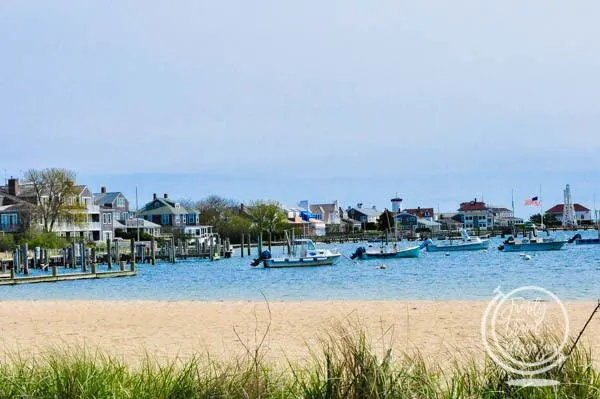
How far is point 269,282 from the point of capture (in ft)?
159

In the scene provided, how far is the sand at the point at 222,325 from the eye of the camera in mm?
15180

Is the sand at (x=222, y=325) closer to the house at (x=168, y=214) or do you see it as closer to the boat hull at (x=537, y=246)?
the boat hull at (x=537, y=246)

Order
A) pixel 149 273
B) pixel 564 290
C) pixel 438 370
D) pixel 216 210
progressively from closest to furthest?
pixel 438 370
pixel 564 290
pixel 149 273
pixel 216 210

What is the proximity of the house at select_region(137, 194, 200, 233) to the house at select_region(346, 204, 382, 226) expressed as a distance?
228ft

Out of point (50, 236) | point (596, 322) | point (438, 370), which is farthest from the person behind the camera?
point (50, 236)

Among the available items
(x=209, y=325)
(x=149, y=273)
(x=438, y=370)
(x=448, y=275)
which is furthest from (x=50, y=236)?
(x=438, y=370)

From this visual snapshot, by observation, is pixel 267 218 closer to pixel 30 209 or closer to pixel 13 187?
pixel 13 187

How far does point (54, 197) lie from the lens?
3516 inches

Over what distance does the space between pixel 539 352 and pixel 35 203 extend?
294ft

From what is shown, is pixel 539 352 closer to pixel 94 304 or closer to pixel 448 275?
pixel 94 304

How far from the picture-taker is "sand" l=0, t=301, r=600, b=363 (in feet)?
49.8

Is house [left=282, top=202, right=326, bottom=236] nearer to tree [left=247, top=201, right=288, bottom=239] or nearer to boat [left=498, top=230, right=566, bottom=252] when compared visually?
tree [left=247, top=201, right=288, bottom=239]

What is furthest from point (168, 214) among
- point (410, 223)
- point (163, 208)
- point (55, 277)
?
point (55, 277)

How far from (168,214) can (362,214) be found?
251 feet
